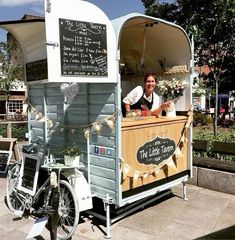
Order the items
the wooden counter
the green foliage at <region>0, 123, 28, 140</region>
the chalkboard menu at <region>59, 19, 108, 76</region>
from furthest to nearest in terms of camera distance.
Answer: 1. the green foliage at <region>0, 123, 28, 140</region>
2. the wooden counter
3. the chalkboard menu at <region>59, 19, 108, 76</region>

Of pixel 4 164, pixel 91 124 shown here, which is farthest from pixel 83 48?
pixel 4 164

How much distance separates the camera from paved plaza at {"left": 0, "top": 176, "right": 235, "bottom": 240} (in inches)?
179

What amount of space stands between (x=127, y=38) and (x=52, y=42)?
8.58ft

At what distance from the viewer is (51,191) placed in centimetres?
456

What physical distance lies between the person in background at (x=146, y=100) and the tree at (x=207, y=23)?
5.52 meters

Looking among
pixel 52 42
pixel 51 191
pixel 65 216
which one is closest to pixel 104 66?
pixel 52 42

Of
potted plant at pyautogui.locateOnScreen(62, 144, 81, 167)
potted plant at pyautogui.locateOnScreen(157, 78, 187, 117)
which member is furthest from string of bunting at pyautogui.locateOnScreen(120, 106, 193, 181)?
potted plant at pyautogui.locateOnScreen(62, 144, 81, 167)

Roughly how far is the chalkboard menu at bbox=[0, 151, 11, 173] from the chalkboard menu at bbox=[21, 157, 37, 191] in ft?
8.37

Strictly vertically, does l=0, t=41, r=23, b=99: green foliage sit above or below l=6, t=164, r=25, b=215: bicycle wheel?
above

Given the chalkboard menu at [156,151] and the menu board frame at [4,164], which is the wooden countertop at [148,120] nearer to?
the chalkboard menu at [156,151]

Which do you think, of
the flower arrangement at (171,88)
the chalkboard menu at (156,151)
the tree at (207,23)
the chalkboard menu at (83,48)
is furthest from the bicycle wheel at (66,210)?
the tree at (207,23)

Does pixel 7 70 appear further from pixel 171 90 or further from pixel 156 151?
pixel 156 151

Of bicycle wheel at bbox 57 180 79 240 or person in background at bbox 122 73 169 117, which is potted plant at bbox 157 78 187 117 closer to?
person in background at bbox 122 73 169 117

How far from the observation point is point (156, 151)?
5086 mm
